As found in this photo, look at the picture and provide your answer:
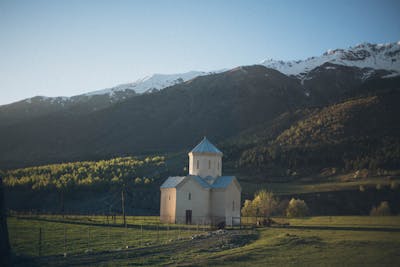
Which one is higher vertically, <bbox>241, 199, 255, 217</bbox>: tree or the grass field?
<bbox>241, 199, 255, 217</bbox>: tree

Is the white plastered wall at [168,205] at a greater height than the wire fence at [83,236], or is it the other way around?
the white plastered wall at [168,205]

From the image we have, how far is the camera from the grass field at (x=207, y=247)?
2894 centimetres

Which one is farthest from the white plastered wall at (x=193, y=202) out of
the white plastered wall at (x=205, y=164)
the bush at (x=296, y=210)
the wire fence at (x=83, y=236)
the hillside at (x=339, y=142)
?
the hillside at (x=339, y=142)

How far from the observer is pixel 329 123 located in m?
145

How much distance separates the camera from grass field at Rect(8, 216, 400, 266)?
28938 mm

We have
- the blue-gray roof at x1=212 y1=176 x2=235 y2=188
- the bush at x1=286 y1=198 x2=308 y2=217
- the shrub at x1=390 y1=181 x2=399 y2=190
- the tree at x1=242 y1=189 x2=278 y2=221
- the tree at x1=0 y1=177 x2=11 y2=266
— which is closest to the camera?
the tree at x1=0 y1=177 x2=11 y2=266

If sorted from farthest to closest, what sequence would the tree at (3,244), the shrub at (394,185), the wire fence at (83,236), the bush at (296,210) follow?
1. the shrub at (394,185)
2. the bush at (296,210)
3. the wire fence at (83,236)
4. the tree at (3,244)

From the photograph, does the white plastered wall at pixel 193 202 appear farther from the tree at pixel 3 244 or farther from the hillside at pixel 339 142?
the hillside at pixel 339 142

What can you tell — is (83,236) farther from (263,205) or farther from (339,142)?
(339,142)

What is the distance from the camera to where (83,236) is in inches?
1593

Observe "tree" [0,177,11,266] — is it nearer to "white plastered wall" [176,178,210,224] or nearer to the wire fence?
→ the wire fence

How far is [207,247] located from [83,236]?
1097 cm

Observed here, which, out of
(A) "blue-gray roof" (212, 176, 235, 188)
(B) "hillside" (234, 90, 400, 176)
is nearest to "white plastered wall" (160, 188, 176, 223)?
(A) "blue-gray roof" (212, 176, 235, 188)

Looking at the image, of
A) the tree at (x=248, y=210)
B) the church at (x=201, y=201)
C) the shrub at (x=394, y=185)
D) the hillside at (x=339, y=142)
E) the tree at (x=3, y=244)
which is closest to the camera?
the tree at (x=3, y=244)
